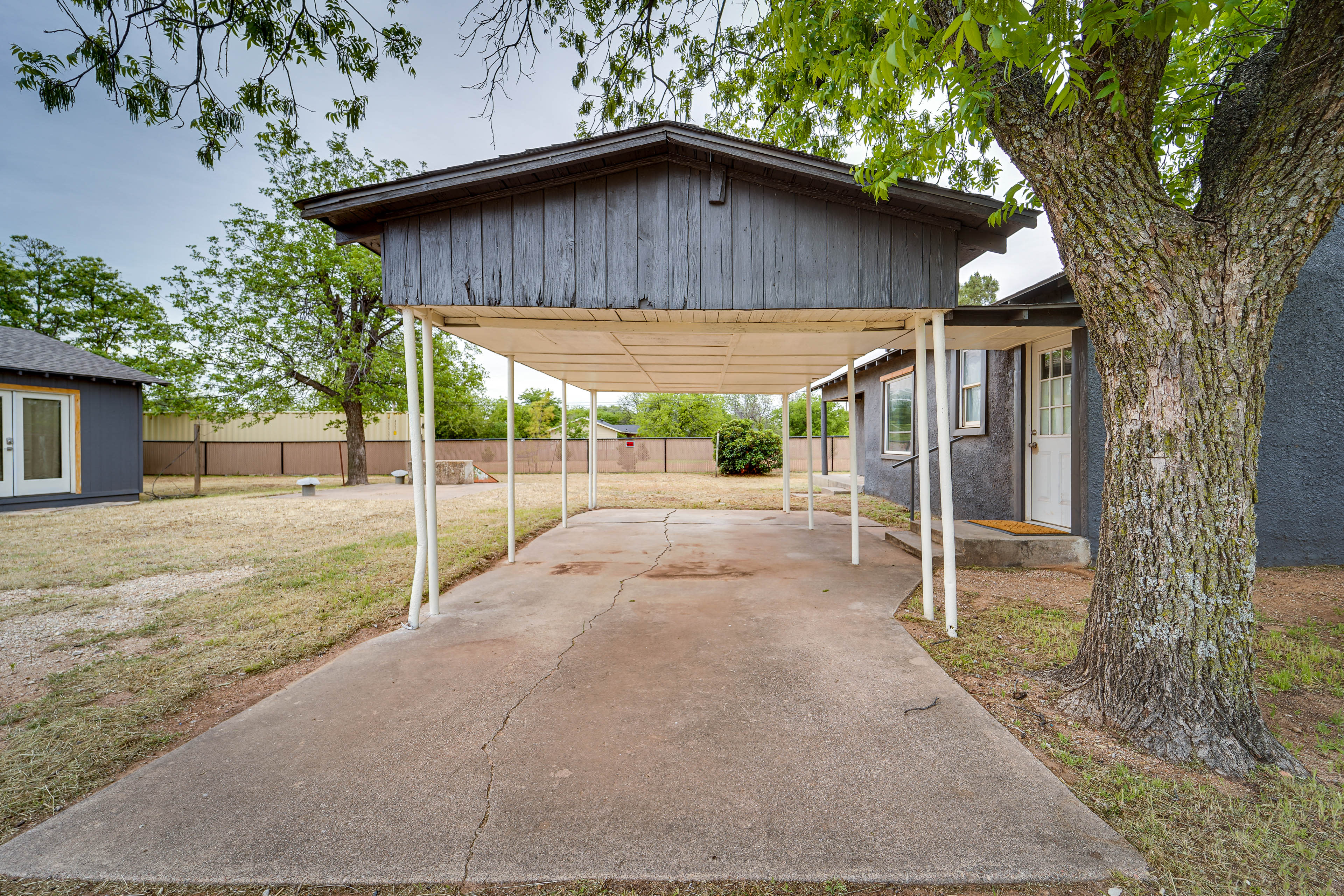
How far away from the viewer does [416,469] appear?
3.89m

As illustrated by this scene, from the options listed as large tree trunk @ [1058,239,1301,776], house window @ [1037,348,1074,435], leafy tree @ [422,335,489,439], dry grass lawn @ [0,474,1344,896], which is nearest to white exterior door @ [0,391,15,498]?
dry grass lawn @ [0,474,1344,896]

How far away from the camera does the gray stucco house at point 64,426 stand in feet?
31.0

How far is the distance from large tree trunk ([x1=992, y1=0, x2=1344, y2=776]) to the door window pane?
51.4 ft

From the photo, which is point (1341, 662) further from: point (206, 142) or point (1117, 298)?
point (206, 142)

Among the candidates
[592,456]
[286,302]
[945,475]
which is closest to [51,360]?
[286,302]

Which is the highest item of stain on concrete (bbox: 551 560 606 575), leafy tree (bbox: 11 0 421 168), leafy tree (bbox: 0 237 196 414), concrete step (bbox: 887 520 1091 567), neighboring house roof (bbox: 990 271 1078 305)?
leafy tree (bbox: 0 237 196 414)

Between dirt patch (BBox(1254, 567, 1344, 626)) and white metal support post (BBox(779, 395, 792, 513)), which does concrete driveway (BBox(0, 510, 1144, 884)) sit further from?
white metal support post (BBox(779, 395, 792, 513))

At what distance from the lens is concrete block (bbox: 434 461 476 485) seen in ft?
53.1

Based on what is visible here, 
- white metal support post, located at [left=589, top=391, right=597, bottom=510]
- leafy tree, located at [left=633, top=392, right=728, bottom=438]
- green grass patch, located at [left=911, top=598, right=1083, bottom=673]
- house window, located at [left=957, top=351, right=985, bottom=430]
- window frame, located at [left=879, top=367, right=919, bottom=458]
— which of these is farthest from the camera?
leafy tree, located at [left=633, top=392, right=728, bottom=438]

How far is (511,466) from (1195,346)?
575cm

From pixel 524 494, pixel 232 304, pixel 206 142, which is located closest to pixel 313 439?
pixel 232 304

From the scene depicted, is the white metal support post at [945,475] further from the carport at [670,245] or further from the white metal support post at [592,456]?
the white metal support post at [592,456]

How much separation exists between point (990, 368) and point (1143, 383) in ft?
17.7

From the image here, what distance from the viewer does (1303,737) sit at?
7.82ft
